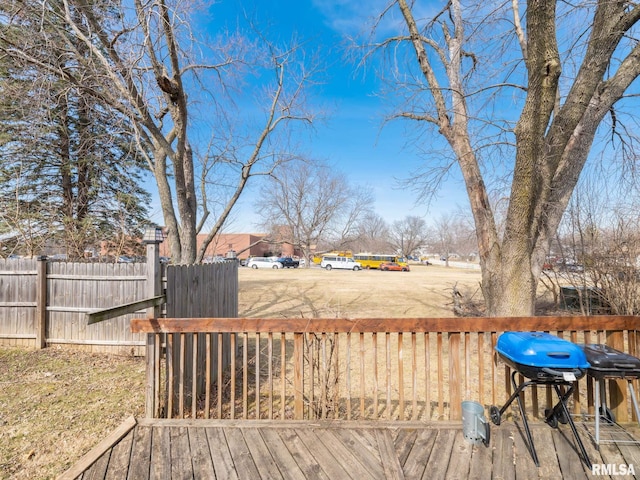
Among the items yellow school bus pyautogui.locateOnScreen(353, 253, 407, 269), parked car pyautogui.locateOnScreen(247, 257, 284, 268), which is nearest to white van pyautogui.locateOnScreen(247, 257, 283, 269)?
parked car pyautogui.locateOnScreen(247, 257, 284, 268)

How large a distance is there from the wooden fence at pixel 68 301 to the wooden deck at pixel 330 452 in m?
2.76

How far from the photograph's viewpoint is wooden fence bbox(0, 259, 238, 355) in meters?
4.98

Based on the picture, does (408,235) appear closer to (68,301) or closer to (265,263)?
(265,263)

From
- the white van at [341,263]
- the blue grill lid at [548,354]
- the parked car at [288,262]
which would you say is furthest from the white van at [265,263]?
the blue grill lid at [548,354]

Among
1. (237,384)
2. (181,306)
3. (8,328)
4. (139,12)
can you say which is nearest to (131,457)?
(181,306)

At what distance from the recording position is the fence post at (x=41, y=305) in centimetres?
508

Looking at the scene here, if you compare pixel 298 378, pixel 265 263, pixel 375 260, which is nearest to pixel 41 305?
pixel 298 378

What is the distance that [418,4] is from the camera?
5.74m

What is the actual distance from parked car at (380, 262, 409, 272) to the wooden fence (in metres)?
28.6

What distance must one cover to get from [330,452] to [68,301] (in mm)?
5366

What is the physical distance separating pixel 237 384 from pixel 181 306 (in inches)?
57.5

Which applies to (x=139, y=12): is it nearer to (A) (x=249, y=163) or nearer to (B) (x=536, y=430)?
(A) (x=249, y=163)

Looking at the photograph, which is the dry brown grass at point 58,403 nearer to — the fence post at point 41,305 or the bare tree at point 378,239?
the fence post at point 41,305

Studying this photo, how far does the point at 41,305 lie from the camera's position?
509 centimetres
